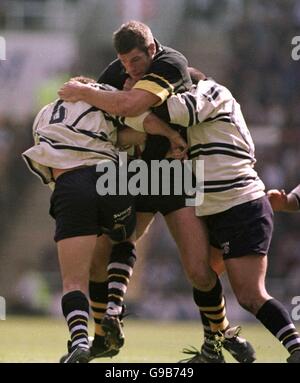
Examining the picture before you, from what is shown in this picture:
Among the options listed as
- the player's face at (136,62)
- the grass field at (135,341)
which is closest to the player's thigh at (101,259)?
the grass field at (135,341)

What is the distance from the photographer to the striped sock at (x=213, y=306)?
6.64 metres

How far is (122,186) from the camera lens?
6461 millimetres

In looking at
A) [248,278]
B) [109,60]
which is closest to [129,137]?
[248,278]

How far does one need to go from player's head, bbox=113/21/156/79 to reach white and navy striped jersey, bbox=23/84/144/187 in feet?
1.05

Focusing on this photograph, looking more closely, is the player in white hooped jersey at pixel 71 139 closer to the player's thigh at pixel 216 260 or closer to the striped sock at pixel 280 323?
the player's thigh at pixel 216 260

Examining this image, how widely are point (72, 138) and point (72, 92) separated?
12.7 inches

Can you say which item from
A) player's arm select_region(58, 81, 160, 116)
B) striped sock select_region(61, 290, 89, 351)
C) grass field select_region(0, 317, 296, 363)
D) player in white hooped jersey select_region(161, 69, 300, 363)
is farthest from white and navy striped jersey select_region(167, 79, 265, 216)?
grass field select_region(0, 317, 296, 363)

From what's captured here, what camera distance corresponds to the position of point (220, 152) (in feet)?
21.2

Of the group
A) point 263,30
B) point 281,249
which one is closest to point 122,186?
point 281,249

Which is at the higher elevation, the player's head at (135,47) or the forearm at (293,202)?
the player's head at (135,47)

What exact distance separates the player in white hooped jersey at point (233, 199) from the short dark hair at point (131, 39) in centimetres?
38

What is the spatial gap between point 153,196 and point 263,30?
12695 mm

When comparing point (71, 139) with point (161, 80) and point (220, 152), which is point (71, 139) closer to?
point (161, 80)

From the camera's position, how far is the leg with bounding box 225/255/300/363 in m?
6.27
